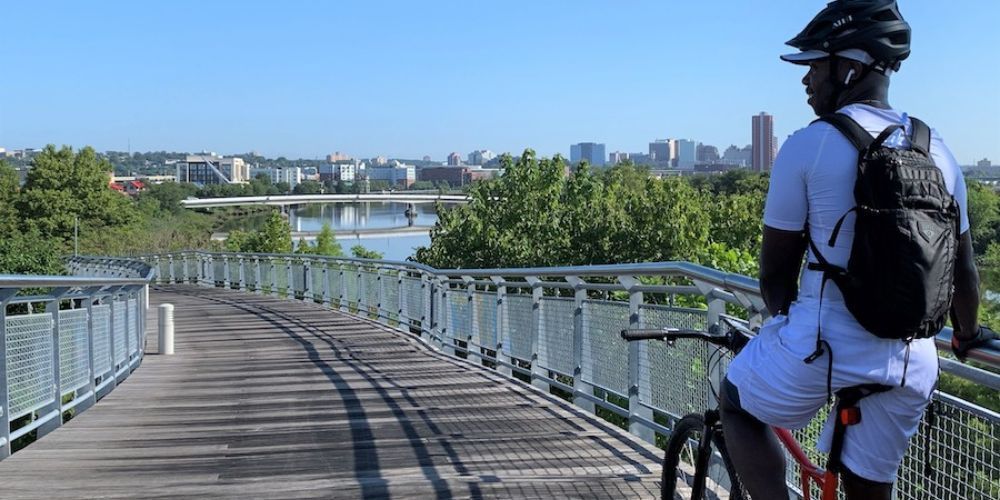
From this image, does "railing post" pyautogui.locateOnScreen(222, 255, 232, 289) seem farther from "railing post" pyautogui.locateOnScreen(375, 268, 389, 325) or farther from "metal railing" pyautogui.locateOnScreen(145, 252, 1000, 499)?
"metal railing" pyautogui.locateOnScreen(145, 252, 1000, 499)

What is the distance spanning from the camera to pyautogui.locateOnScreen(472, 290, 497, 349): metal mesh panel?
472 inches

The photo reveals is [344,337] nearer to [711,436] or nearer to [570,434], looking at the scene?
[570,434]

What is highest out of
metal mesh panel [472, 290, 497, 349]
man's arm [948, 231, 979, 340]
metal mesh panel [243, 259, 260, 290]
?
man's arm [948, 231, 979, 340]

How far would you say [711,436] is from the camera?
3576mm

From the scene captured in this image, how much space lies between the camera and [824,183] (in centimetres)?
259

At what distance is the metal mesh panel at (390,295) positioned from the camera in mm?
19266

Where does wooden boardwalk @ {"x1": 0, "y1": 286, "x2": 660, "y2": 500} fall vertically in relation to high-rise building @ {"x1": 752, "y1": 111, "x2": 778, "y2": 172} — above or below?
below

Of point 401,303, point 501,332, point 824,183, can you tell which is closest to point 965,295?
point 824,183

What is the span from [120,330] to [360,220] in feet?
497

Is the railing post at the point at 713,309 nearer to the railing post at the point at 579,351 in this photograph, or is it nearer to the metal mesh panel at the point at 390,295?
the railing post at the point at 579,351

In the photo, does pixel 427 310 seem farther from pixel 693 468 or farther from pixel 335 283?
pixel 693 468

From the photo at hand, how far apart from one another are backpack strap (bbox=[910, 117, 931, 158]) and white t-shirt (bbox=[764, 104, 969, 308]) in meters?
0.02

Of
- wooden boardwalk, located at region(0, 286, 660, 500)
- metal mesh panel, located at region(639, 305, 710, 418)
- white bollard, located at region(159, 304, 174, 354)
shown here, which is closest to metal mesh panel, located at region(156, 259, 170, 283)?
white bollard, located at region(159, 304, 174, 354)

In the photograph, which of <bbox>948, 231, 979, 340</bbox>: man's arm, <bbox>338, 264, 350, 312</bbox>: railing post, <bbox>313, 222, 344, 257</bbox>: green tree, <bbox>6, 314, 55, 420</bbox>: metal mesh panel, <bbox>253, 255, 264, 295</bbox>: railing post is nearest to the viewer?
<bbox>948, 231, 979, 340</bbox>: man's arm
